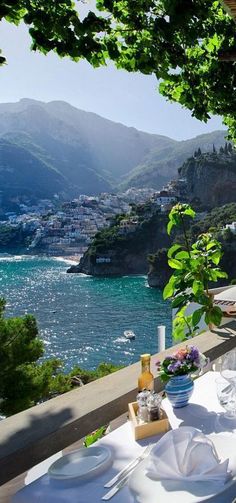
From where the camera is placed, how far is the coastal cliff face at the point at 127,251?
2028 inches

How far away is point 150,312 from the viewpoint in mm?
34688

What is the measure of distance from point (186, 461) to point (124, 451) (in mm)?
234

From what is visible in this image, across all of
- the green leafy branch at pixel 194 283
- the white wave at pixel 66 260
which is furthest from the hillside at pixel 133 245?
the green leafy branch at pixel 194 283

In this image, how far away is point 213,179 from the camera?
201ft

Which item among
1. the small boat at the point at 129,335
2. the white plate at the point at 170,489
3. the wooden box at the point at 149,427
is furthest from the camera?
the small boat at the point at 129,335

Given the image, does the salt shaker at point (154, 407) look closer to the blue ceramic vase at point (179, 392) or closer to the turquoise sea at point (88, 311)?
the blue ceramic vase at point (179, 392)

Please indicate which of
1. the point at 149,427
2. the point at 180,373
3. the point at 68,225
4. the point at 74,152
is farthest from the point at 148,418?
the point at 74,152


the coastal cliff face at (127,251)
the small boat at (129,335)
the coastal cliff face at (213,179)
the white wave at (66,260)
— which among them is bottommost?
the small boat at (129,335)

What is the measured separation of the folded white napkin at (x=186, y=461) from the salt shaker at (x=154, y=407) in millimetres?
224

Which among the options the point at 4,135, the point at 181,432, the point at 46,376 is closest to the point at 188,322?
the point at 181,432

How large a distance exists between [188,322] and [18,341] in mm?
5763

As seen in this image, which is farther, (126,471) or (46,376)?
(46,376)

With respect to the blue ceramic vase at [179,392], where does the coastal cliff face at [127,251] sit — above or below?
below

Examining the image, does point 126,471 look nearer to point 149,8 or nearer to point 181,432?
point 181,432
